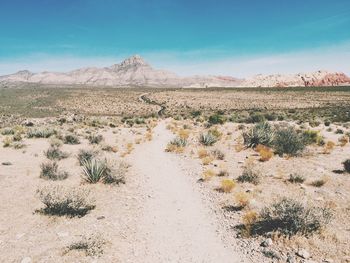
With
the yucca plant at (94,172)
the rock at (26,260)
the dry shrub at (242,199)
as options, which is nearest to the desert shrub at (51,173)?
the yucca plant at (94,172)

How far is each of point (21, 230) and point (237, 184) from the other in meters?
6.74

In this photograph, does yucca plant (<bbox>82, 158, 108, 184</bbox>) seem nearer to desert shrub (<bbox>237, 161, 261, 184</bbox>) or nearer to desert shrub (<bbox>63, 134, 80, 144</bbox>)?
desert shrub (<bbox>237, 161, 261, 184</bbox>)

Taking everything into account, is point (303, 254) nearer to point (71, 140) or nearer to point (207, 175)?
Answer: point (207, 175)

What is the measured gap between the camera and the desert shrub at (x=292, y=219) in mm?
7609

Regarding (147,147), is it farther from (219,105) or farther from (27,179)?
(219,105)

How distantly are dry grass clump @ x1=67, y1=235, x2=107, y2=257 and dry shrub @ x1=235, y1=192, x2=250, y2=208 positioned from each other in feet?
13.0

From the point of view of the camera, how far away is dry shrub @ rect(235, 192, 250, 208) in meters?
9.62

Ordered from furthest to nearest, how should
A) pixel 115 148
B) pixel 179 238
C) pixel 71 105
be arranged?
pixel 71 105 < pixel 115 148 < pixel 179 238

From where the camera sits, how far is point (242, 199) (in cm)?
968

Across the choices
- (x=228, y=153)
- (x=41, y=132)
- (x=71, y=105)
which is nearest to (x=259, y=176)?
(x=228, y=153)

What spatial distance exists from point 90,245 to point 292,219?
4.34 m

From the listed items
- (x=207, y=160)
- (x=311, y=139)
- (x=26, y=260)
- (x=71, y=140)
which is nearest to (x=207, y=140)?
(x=207, y=160)

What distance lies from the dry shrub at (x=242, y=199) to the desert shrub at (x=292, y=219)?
1249 mm

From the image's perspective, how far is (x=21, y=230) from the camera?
8.36m
